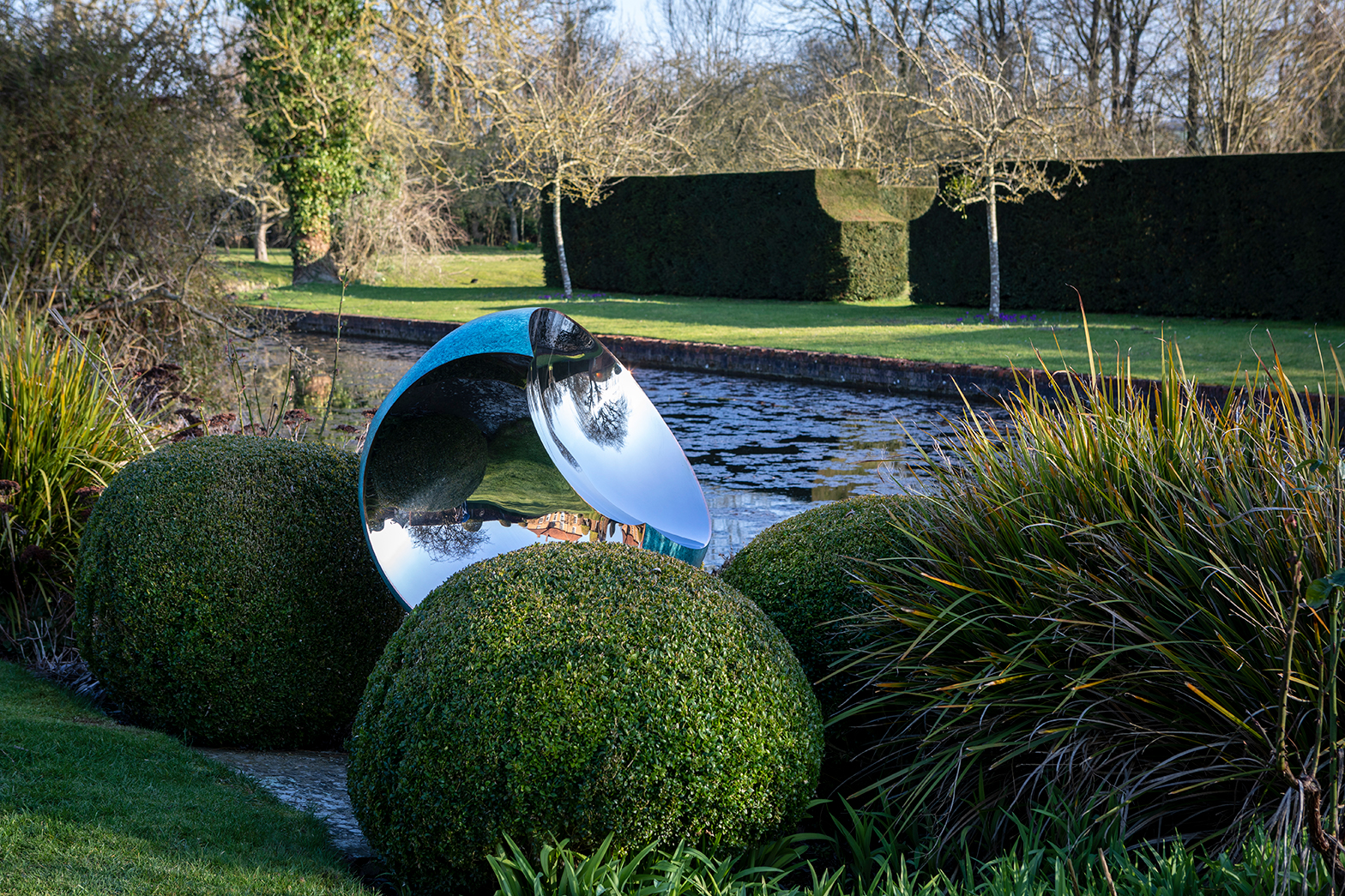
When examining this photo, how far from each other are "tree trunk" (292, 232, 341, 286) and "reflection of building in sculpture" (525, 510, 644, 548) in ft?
78.1

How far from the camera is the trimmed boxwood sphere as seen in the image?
3242 mm

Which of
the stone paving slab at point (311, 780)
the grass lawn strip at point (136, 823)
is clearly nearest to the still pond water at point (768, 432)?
the stone paving slab at point (311, 780)

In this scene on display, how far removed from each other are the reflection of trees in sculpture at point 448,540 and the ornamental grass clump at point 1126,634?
1849 mm

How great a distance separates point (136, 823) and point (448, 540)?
181cm

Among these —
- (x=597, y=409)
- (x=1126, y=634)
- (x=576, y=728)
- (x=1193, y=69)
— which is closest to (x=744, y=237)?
(x=1193, y=69)

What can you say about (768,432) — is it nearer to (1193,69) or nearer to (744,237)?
(744,237)

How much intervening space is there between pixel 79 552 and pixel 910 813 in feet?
10.0

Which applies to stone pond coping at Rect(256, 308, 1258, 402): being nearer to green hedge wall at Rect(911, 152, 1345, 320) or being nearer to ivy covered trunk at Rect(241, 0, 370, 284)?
green hedge wall at Rect(911, 152, 1345, 320)

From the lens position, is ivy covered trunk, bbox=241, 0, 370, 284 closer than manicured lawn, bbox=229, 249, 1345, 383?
No

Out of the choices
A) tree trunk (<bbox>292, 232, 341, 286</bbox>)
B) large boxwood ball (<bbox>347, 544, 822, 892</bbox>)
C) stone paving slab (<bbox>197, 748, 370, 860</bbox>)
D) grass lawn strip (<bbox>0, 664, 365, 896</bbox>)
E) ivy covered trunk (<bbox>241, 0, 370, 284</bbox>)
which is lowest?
stone paving slab (<bbox>197, 748, 370, 860</bbox>)

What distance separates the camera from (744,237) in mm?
22562

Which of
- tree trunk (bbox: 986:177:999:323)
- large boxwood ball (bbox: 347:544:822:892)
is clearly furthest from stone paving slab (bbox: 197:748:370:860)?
tree trunk (bbox: 986:177:999:323)

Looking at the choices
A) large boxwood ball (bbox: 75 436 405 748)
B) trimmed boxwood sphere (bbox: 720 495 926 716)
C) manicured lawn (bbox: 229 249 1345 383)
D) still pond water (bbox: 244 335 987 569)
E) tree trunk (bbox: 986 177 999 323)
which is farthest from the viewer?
tree trunk (bbox: 986 177 999 323)

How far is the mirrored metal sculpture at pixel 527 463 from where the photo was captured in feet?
13.3
